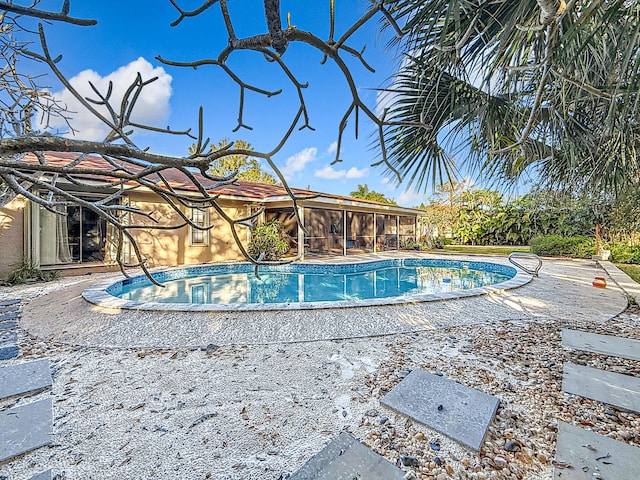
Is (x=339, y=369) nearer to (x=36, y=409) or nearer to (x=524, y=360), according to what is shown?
(x=524, y=360)

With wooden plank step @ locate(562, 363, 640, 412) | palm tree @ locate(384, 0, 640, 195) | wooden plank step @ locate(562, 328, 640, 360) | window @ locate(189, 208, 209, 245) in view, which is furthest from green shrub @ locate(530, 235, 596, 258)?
Result: window @ locate(189, 208, 209, 245)

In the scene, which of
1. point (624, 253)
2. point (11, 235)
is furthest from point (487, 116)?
point (624, 253)

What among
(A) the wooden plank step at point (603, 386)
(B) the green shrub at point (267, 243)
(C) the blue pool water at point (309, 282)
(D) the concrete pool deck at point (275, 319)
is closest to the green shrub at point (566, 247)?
(C) the blue pool water at point (309, 282)

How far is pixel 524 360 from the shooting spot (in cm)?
342

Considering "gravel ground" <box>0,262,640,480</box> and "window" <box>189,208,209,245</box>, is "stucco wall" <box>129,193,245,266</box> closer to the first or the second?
"window" <box>189,208,209,245</box>

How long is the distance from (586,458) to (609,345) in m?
2.51

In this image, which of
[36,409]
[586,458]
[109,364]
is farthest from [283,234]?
[586,458]

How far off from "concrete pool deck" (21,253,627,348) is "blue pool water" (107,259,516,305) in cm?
162

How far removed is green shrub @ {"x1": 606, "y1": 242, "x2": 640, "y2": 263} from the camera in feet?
41.0

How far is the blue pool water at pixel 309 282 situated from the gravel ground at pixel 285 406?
3.31 meters

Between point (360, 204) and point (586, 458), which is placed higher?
point (360, 204)

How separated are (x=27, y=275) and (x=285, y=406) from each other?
9.26 meters

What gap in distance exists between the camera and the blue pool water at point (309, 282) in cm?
823

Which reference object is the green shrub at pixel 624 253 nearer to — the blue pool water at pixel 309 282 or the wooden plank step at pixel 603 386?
the blue pool water at pixel 309 282
